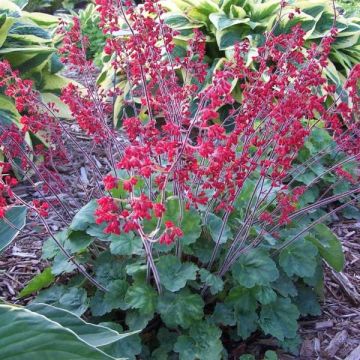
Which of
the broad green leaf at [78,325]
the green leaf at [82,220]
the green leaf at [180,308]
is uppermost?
the broad green leaf at [78,325]

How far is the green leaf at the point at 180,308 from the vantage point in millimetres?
1904

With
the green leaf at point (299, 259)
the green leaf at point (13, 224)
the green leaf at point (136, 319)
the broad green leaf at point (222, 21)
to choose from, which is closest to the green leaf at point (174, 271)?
the green leaf at point (136, 319)

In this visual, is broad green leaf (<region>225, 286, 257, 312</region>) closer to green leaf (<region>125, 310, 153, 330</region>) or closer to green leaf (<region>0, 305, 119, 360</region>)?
green leaf (<region>125, 310, 153, 330</region>)

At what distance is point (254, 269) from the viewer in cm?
203

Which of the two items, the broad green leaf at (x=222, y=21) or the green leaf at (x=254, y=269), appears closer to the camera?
the green leaf at (x=254, y=269)

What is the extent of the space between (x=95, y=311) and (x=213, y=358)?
444 mm

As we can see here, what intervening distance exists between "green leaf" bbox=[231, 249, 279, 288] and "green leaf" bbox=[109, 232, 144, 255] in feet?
1.12

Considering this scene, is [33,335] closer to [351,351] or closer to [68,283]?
[68,283]

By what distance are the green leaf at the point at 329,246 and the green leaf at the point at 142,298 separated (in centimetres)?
71

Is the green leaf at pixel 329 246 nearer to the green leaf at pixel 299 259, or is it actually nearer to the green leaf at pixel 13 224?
the green leaf at pixel 299 259

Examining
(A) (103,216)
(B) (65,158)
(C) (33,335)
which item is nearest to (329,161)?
(B) (65,158)

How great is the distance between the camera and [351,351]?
85.4 inches

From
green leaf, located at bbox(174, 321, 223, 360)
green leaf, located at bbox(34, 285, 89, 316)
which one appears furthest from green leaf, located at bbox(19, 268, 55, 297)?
green leaf, located at bbox(174, 321, 223, 360)

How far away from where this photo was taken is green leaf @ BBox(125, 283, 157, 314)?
6.20 feet
